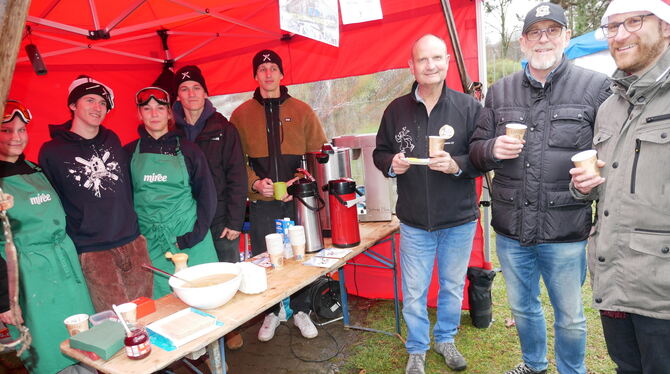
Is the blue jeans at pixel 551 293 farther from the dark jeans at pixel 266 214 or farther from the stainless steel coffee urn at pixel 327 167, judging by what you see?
the dark jeans at pixel 266 214

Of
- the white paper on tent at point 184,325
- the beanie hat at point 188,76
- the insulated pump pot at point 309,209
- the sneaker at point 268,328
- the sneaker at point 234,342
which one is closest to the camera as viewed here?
the white paper on tent at point 184,325

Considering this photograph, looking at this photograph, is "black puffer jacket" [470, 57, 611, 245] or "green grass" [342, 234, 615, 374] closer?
"black puffer jacket" [470, 57, 611, 245]

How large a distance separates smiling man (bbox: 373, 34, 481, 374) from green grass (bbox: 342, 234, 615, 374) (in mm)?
393

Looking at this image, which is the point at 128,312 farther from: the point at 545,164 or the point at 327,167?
the point at 545,164

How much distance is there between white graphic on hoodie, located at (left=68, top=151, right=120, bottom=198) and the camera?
2.53 m

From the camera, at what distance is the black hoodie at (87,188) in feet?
8.23

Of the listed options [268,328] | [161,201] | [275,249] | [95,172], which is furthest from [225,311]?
[268,328]

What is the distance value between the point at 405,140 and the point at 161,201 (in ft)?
5.90

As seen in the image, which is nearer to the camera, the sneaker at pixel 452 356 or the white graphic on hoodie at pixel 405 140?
the white graphic on hoodie at pixel 405 140

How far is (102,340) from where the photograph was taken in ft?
5.58

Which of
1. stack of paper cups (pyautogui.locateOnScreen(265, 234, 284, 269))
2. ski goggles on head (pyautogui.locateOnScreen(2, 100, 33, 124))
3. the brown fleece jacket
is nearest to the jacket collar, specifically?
the brown fleece jacket

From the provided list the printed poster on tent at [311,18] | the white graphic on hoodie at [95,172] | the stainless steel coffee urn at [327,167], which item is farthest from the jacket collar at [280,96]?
the white graphic on hoodie at [95,172]

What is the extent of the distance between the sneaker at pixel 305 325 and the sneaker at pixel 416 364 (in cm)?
111

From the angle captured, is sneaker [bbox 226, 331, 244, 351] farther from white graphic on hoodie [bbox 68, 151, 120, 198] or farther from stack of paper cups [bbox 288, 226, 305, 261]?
white graphic on hoodie [bbox 68, 151, 120, 198]
